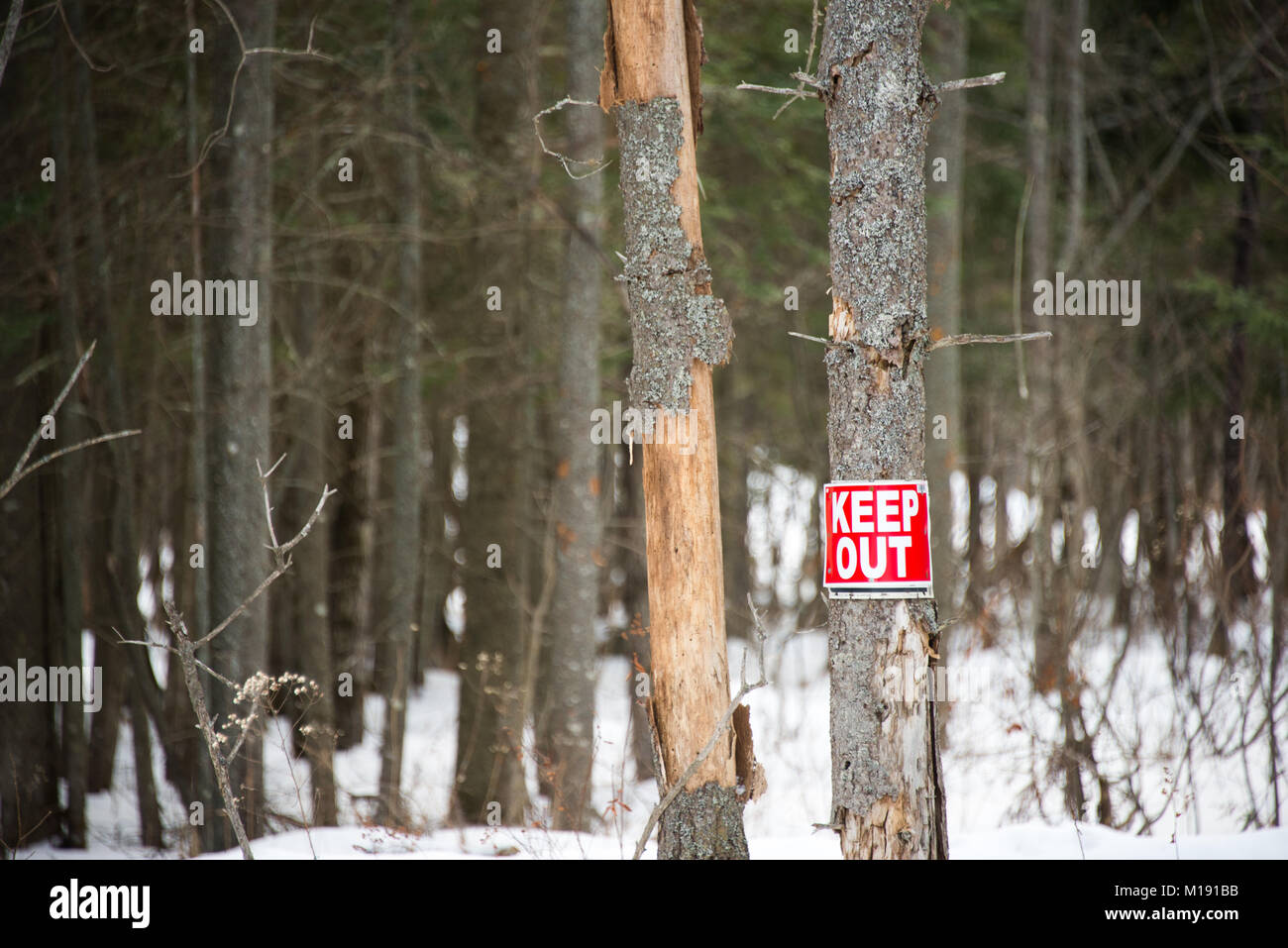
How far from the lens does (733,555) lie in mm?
16344

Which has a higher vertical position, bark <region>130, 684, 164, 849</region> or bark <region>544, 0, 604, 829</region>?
bark <region>544, 0, 604, 829</region>

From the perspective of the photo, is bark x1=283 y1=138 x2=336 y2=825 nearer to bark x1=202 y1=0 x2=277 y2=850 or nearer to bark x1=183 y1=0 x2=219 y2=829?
bark x1=183 y1=0 x2=219 y2=829

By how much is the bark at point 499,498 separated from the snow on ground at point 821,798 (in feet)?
2.07

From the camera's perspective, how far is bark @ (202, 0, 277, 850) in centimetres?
616

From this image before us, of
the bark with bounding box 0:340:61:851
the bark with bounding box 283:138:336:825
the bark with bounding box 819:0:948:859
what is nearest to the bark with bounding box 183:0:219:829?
the bark with bounding box 0:340:61:851

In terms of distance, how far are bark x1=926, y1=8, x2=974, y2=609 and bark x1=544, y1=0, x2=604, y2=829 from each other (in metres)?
2.97

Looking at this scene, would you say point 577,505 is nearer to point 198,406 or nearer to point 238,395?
point 238,395

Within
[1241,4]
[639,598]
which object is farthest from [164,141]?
[1241,4]

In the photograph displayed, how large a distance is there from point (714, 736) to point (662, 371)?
1.53 m

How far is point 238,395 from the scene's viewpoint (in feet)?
20.5

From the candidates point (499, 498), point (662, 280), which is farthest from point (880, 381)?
point (499, 498)

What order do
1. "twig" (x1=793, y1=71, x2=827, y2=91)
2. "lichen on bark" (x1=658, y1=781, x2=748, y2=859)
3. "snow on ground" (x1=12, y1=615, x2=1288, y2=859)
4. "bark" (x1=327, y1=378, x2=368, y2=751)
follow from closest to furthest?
1. "twig" (x1=793, y1=71, x2=827, y2=91)
2. "lichen on bark" (x1=658, y1=781, x2=748, y2=859)
3. "snow on ground" (x1=12, y1=615, x2=1288, y2=859)
4. "bark" (x1=327, y1=378, x2=368, y2=751)

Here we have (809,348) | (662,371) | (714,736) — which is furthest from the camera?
(809,348)
